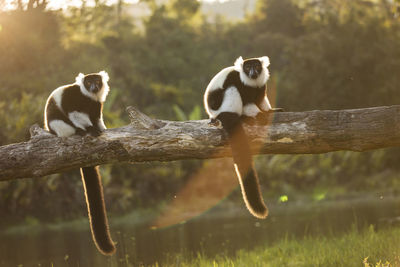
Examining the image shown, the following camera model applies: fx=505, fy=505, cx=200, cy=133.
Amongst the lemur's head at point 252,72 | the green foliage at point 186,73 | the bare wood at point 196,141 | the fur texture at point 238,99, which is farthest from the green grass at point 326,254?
the green foliage at point 186,73

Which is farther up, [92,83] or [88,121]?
[92,83]

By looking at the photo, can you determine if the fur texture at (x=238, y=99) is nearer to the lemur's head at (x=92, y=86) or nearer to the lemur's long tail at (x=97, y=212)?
the lemur's head at (x=92, y=86)

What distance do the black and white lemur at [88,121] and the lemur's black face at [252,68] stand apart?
78.2 inches

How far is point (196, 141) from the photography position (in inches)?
230

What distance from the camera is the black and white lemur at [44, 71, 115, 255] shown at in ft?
19.7

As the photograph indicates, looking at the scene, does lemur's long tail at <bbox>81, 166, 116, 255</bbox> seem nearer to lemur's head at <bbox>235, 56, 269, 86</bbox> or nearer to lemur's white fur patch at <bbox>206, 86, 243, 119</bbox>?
lemur's white fur patch at <bbox>206, 86, 243, 119</bbox>

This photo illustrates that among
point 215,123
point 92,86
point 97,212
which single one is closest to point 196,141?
point 215,123

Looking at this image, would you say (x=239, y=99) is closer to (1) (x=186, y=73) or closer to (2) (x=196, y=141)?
(2) (x=196, y=141)

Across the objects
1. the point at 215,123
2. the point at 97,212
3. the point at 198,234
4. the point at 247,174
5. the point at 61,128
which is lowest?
the point at 198,234

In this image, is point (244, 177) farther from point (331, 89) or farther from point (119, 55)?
point (119, 55)

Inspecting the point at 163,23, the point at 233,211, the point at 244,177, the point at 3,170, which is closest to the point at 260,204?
the point at 244,177

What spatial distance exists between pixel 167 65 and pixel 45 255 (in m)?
19.2

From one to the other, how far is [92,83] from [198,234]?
15.7ft

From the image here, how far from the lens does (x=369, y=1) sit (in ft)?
80.0
